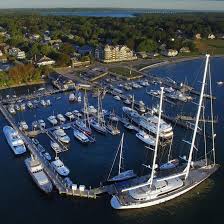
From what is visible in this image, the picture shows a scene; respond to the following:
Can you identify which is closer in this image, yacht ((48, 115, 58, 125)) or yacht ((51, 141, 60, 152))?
yacht ((51, 141, 60, 152))

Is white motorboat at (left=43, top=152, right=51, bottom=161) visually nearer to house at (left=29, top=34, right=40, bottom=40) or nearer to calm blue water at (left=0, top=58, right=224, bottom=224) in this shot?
calm blue water at (left=0, top=58, right=224, bottom=224)

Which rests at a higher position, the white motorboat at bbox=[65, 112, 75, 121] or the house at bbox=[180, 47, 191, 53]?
the house at bbox=[180, 47, 191, 53]

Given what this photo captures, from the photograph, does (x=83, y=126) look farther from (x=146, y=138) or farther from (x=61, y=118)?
(x=146, y=138)

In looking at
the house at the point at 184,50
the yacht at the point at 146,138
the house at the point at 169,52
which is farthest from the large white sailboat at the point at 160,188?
the house at the point at 184,50

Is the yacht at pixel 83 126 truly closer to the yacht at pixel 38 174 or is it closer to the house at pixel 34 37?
the yacht at pixel 38 174

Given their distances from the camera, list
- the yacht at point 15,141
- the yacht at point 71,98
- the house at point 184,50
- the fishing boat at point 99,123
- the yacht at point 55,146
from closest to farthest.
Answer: the yacht at point 15,141 < the yacht at point 55,146 < the fishing boat at point 99,123 < the yacht at point 71,98 < the house at point 184,50

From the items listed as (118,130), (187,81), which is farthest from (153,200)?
(187,81)

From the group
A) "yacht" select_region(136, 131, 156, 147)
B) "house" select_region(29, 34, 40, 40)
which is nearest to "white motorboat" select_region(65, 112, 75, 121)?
"yacht" select_region(136, 131, 156, 147)

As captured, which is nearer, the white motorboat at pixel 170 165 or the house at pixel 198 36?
the white motorboat at pixel 170 165
